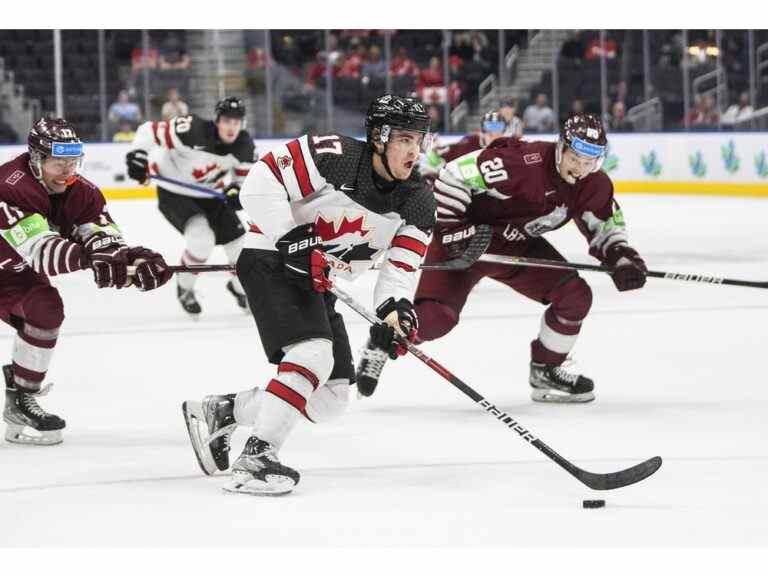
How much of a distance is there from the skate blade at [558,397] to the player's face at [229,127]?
2.66 m

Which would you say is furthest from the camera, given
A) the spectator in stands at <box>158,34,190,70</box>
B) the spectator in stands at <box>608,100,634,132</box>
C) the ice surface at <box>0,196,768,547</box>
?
the spectator in stands at <box>608,100,634,132</box>

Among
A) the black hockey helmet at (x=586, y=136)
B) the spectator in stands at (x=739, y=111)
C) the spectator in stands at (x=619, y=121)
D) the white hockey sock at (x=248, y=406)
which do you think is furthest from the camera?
the spectator in stands at (x=619, y=121)

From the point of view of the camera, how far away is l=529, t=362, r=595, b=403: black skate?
468 cm

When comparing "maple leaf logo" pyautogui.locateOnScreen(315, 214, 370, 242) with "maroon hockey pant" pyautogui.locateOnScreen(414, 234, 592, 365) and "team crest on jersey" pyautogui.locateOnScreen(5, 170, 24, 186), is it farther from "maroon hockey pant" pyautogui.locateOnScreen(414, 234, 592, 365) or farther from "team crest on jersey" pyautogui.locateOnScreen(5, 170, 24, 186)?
"maroon hockey pant" pyautogui.locateOnScreen(414, 234, 592, 365)

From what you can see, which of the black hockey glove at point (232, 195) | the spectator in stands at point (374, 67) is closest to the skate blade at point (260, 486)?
the black hockey glove at point (232, 195)

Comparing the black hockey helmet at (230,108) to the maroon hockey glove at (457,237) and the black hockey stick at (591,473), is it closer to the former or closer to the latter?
the maroon hockey glove at (457,237)

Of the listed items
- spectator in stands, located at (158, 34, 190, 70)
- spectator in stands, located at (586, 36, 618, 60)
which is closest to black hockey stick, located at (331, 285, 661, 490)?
spectator in stands, located at (158, 34, 190, 70)

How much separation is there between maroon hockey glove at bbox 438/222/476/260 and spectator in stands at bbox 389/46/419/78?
33.5 ft

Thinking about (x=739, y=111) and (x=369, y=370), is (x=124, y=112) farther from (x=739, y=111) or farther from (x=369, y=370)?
(x=369, y=370)

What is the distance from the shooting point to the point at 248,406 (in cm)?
353

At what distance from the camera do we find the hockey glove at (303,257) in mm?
3428

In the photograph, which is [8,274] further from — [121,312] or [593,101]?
[593,101]

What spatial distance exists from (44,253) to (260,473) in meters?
0.97

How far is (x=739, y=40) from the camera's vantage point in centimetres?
1378
